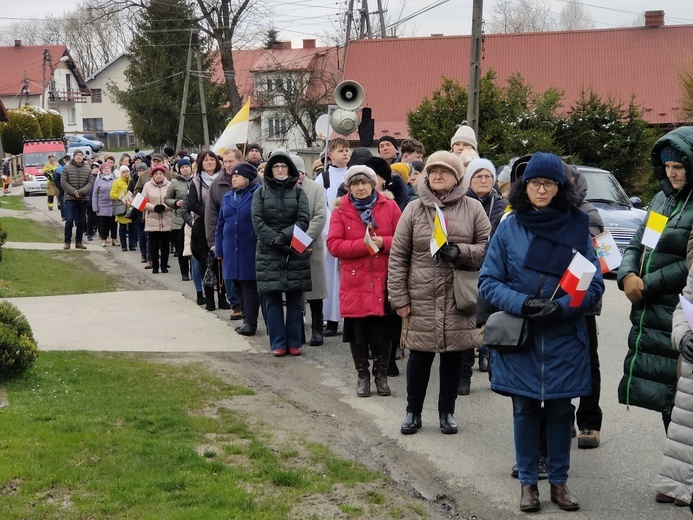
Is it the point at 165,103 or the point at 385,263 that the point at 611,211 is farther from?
the point at 165,103

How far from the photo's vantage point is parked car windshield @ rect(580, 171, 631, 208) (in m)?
18.5

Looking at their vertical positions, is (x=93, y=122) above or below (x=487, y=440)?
above

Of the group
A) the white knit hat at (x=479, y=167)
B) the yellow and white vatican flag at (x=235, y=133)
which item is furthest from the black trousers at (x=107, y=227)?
the white knit hat at (x=479, y=167)

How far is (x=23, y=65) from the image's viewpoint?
104500mm

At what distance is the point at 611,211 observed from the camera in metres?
17.9

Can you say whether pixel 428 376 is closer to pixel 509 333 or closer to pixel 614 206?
pixel 509 333

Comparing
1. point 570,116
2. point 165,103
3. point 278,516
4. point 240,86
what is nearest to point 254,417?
point 278,516

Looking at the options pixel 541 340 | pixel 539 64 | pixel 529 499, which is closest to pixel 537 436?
pixel 529 499

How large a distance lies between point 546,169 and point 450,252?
1.76 meters

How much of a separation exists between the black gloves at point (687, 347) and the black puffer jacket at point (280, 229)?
5.62 meters

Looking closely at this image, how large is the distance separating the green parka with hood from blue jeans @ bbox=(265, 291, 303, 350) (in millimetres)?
4936

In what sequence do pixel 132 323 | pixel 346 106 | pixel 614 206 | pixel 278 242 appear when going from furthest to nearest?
1. pixel 614 206
2. pixel 346 106
3. pixel 132 323
4. pixel 278 242

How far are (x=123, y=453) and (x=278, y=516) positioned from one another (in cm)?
144

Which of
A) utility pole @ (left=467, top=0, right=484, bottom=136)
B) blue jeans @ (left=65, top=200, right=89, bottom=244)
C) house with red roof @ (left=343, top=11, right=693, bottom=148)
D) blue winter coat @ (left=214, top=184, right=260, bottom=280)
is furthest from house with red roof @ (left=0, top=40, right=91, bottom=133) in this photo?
blue winter coat @ (left=214, top=184, right=260, bottom=280)
